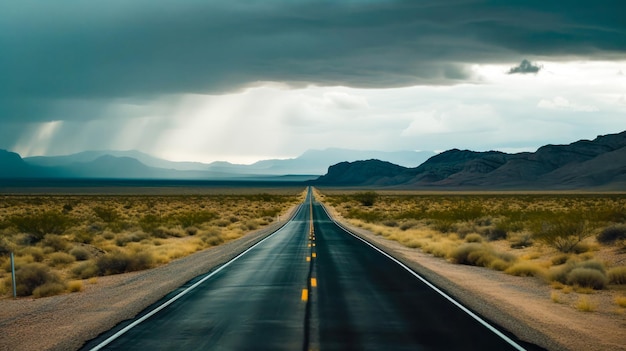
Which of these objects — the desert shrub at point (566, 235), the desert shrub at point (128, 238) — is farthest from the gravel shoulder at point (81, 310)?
the desert shrub at point (566, 235)

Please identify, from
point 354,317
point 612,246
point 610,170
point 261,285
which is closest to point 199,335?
point 354,317

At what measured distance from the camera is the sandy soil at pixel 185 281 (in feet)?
36.8

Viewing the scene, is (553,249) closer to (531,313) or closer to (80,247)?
(531,313)

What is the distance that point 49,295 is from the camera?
17.2m

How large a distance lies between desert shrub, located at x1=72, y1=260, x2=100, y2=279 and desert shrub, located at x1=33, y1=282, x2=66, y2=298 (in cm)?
404

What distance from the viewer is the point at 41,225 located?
3394 cm

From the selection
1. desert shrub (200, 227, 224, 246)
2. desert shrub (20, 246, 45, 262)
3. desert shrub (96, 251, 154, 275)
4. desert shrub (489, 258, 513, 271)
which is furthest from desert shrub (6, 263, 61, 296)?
desert shrub (200, 227, 224, 246)

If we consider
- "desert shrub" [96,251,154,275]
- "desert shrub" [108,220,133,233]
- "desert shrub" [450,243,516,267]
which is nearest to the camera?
"desert shrub" [96,251,154,275]

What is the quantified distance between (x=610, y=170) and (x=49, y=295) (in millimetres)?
183148

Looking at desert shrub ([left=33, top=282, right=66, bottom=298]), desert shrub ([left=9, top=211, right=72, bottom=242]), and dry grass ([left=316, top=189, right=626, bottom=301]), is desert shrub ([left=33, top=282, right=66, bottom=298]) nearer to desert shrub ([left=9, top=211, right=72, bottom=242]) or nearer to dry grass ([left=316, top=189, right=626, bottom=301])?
dry grass ([left=316, top=189, right=626, bottom=301])

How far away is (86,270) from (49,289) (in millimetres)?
4659

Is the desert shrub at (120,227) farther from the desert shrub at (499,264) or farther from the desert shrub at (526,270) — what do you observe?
the desert shrub at (526,270)

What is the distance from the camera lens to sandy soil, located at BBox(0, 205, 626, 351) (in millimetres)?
11211

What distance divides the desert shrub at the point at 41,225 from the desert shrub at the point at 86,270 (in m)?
12.3
